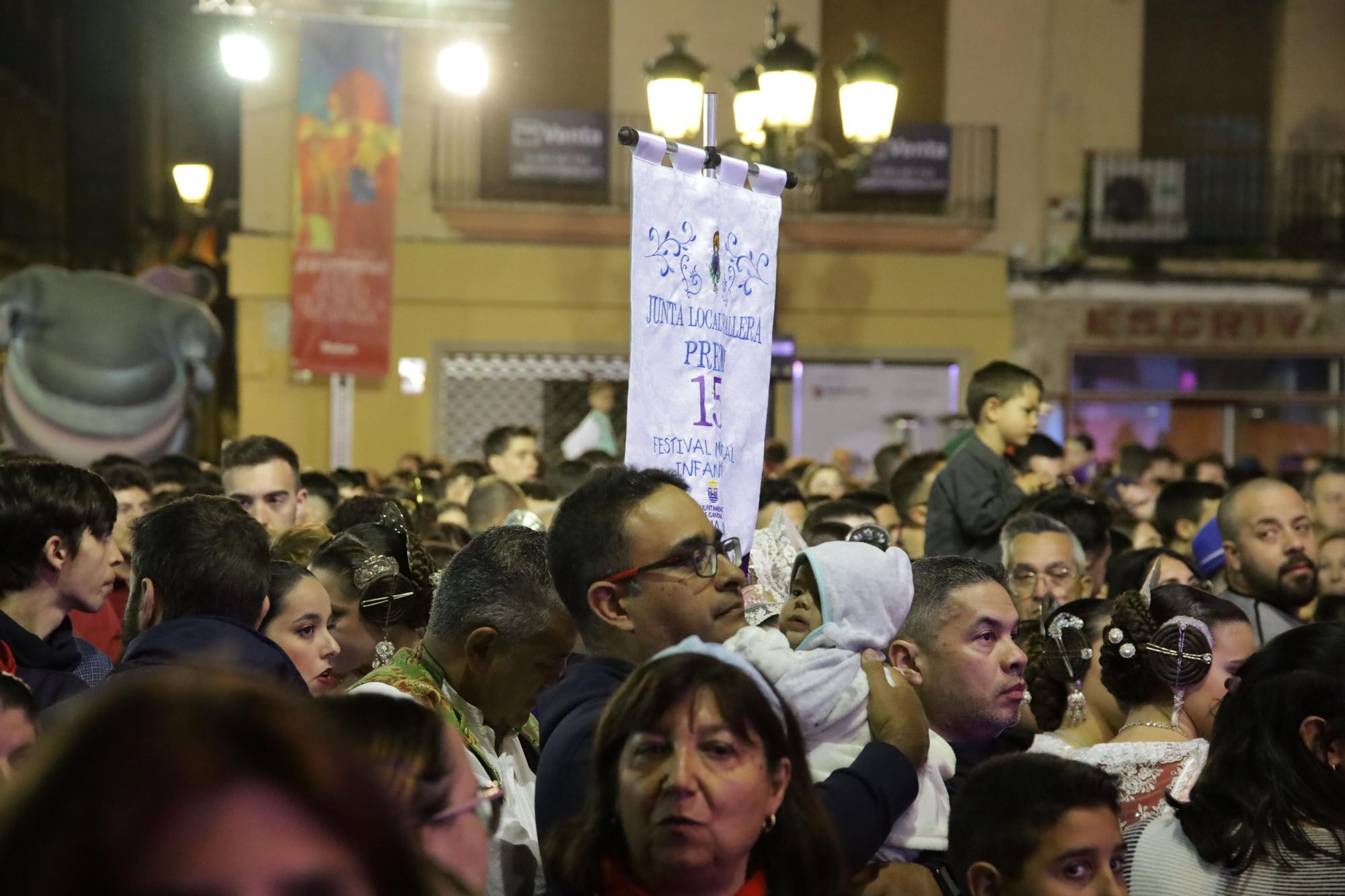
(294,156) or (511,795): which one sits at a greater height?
(294,156)

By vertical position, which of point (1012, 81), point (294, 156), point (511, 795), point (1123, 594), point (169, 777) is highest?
point (1012, 81)

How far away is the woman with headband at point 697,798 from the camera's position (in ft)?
7.86

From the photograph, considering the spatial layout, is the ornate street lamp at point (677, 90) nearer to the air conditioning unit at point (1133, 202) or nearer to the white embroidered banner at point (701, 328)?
the white embroidered banner at point (701, 328)

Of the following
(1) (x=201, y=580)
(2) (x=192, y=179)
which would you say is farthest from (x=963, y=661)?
(2) (x=192, y=179)

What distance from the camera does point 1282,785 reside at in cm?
308

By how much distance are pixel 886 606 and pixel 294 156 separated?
15677mm

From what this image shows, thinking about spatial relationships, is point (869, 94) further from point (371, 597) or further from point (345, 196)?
point (345, 196)

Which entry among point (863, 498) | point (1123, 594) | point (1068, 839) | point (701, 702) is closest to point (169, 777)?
point (701, 702)

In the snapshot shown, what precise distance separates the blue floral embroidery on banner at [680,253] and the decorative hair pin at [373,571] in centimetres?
108

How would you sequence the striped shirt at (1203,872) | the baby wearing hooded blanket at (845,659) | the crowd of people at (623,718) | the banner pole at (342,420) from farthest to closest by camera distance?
the banner pole at (342,420)
the striped shirt at (1203,872)
the baby wearing hooded blanket at (845,659)
the crowd of people at (623,718)

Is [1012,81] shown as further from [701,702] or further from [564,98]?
[701,702]

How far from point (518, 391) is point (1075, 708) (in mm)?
14394

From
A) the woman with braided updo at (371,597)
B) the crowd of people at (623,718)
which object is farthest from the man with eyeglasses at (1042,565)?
the woman with braided updo at (371,597)

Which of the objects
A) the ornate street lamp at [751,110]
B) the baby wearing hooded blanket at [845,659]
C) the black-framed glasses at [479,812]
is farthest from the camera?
the ornate street lamp at [751,110]
